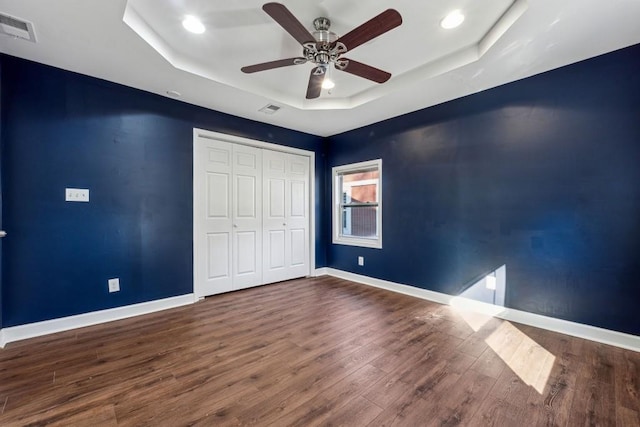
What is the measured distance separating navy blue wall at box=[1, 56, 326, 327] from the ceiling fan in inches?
66.8

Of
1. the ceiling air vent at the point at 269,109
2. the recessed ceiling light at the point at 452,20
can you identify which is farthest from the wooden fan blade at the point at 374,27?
the ceiling air vent at the point at 269,109

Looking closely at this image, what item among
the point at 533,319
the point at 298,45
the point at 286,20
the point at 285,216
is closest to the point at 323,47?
the point at 286,20

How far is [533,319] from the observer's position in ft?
8.85

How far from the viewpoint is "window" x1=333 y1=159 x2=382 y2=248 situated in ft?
13.9

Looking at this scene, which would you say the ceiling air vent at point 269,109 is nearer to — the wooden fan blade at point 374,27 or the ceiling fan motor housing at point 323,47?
the ceiling fan motor housing at point 323,47

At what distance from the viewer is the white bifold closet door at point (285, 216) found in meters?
4.24

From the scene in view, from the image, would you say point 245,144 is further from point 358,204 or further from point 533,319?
point 533,319

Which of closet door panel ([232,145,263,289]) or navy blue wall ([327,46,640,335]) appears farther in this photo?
closet door panel ([232,145,263,289])

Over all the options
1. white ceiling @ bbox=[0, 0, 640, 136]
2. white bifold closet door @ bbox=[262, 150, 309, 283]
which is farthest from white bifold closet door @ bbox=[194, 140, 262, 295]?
A: white ceiling @ bbox=[0, 0, 640, 136]

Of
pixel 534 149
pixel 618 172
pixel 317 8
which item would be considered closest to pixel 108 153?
pixel 317 8

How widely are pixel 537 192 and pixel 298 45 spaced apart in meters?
2.74

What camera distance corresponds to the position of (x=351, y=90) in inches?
132

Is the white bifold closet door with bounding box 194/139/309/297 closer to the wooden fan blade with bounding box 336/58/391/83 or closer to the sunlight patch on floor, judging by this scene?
the wooden fan blade with bounding box 336/58/391/83

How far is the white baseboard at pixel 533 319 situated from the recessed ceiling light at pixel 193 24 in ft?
12.1
